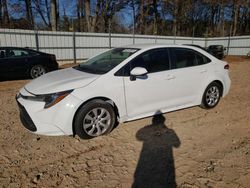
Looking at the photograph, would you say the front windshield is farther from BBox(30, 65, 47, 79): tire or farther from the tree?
the tree

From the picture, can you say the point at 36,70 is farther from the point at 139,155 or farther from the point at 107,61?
the point at 139,155

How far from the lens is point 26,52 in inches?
341

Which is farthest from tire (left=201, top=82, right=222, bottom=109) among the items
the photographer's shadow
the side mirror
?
the side mirror

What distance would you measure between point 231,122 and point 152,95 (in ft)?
5.71

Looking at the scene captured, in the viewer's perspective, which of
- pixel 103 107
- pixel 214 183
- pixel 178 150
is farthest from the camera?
pixel 103 107

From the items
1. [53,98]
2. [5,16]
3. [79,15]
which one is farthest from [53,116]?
[79,15]

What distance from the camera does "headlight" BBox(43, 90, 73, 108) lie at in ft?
10.6

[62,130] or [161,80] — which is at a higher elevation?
[161,80]

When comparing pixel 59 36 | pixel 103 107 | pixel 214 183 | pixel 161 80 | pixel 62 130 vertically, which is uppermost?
pixel 59 36

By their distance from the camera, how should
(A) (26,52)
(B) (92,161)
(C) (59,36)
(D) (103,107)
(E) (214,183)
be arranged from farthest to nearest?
(C) (59,36)
(A) (26,52)
(D) (103,107)
(B) (92,161)
(E) (214,183)

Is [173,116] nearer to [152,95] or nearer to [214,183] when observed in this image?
[152,95]

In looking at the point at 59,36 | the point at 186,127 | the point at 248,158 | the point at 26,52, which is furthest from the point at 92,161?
the point at 59,36

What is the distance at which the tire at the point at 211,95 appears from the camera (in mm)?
4863

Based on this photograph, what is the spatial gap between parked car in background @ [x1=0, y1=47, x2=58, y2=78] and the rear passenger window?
21.1 feet
